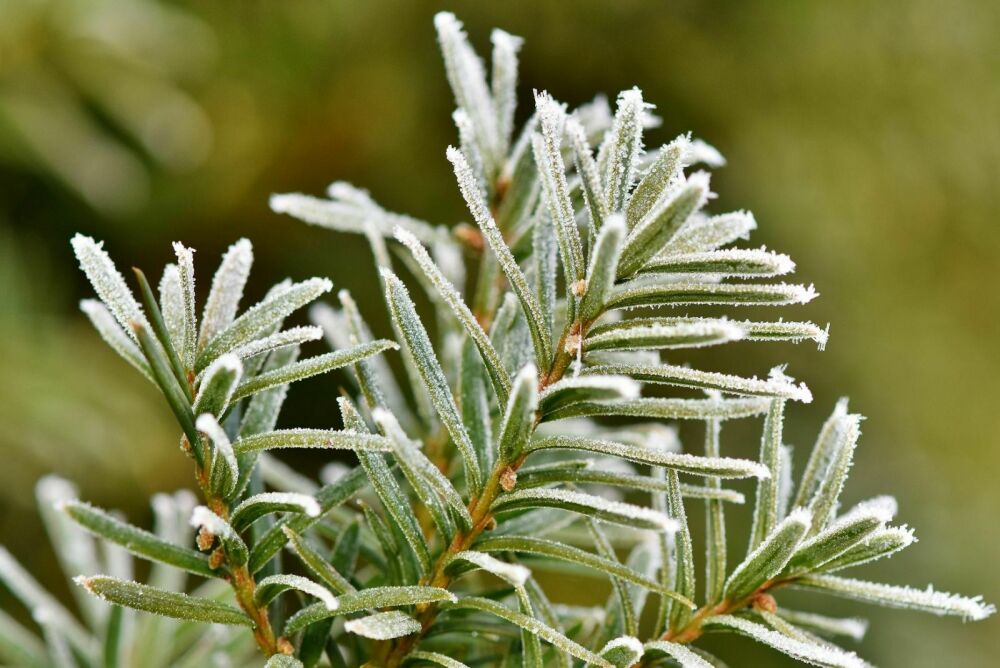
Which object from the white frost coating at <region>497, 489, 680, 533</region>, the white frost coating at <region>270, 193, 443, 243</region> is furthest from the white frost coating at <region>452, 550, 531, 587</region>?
the white frost coating at <region>270, 193, 443, 243</region>

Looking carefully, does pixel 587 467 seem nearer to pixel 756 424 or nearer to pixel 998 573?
pixel 756 424

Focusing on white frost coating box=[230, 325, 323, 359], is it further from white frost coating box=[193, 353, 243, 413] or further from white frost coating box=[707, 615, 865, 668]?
white frost coating box=[707, 615, 865, 668]

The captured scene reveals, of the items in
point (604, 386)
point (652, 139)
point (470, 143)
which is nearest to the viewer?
point (604, 386)

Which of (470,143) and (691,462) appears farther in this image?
(470,143)

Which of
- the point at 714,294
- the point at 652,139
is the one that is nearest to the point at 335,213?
the point at 714,294

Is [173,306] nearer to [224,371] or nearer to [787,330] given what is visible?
[224,371]

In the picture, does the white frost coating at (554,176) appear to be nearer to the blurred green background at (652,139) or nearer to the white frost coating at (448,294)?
the white frost coating at (448,294)
